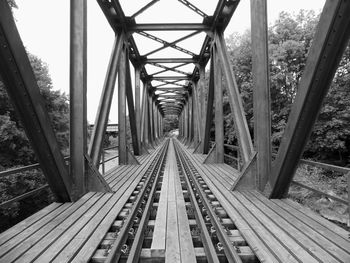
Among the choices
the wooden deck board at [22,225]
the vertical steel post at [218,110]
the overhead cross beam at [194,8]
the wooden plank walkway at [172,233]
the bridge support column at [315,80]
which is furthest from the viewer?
the vertical steel post at [218,110]

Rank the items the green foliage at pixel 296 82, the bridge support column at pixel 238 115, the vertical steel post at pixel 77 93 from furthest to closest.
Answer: the green foliage at pixel 296 82, the bridge support column at pixel 238 115, the vertical steel post at pixel 77 93

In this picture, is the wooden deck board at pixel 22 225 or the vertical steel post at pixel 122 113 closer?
the wooden deck board at pixel 22 225

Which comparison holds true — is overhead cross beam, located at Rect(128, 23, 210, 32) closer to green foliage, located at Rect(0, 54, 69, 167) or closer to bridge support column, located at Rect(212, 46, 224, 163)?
bridge support column, located at Rect(212, 46, 224, 163)

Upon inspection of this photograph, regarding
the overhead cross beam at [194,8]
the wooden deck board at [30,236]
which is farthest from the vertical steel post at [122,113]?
the wooden deck board at [30,236]

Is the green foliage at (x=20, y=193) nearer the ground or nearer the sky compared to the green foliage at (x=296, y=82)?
nearer the ground

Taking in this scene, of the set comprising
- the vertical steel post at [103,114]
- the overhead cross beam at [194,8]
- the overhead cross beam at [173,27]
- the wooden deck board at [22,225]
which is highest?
the overhead cross beam at [194,8]

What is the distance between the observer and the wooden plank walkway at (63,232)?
2240 mm

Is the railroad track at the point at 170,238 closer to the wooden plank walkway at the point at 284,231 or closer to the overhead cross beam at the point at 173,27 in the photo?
the wooden plank walkway at the point at 284,231

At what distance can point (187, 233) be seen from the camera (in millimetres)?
2727

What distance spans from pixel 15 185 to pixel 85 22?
31.3ft

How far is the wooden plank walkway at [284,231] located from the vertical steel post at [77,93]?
254 cm

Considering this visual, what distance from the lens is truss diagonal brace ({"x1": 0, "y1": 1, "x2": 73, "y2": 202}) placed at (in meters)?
2.54

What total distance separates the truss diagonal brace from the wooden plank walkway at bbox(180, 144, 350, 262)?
8.51 feet

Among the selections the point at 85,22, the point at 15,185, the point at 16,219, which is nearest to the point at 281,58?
the point at 85,22
